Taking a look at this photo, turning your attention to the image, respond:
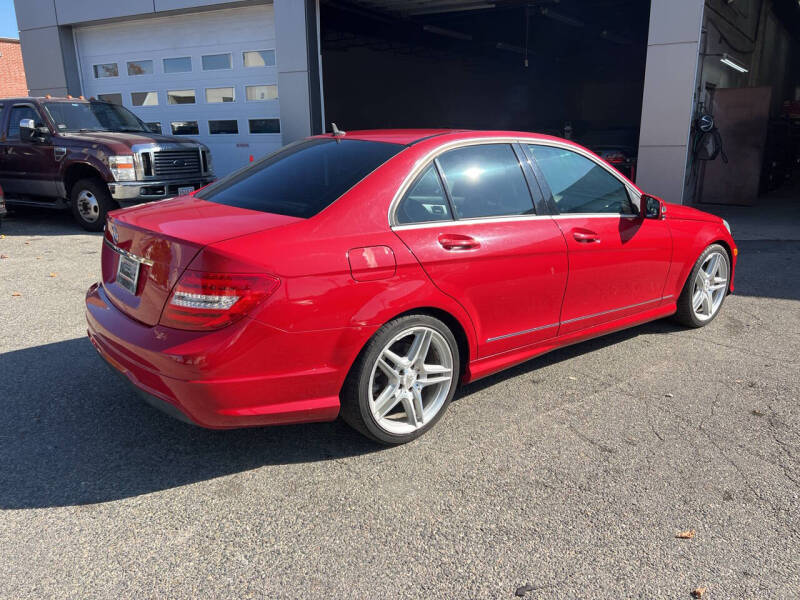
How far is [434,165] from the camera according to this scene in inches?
132

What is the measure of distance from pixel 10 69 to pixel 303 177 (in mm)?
36040

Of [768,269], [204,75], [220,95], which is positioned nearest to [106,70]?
[204,75]

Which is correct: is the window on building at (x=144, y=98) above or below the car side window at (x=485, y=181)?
above

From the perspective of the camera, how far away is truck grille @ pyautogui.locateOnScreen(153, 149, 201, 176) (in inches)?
366

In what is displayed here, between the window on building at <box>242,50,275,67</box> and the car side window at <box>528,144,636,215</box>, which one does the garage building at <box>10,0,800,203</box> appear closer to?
the window on building at <box>242,50,275,67</box>

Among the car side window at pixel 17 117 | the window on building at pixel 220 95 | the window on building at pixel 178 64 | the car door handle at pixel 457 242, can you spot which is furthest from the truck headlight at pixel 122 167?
the car door handle at pixel 457 242

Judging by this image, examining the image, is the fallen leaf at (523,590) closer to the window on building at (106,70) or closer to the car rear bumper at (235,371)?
the car rear bumper at (235,371)

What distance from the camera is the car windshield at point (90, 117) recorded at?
960cm

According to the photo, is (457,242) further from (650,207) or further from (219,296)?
(650,207)

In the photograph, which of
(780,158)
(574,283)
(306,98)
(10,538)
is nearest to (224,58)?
(306,98)

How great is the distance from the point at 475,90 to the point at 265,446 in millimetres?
27214

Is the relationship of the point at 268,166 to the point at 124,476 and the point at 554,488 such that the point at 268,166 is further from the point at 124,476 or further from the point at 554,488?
the point at 554,488

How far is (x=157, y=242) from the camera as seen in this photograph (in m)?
Result: 2.89

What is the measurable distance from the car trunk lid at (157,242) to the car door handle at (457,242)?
78 centimetres
